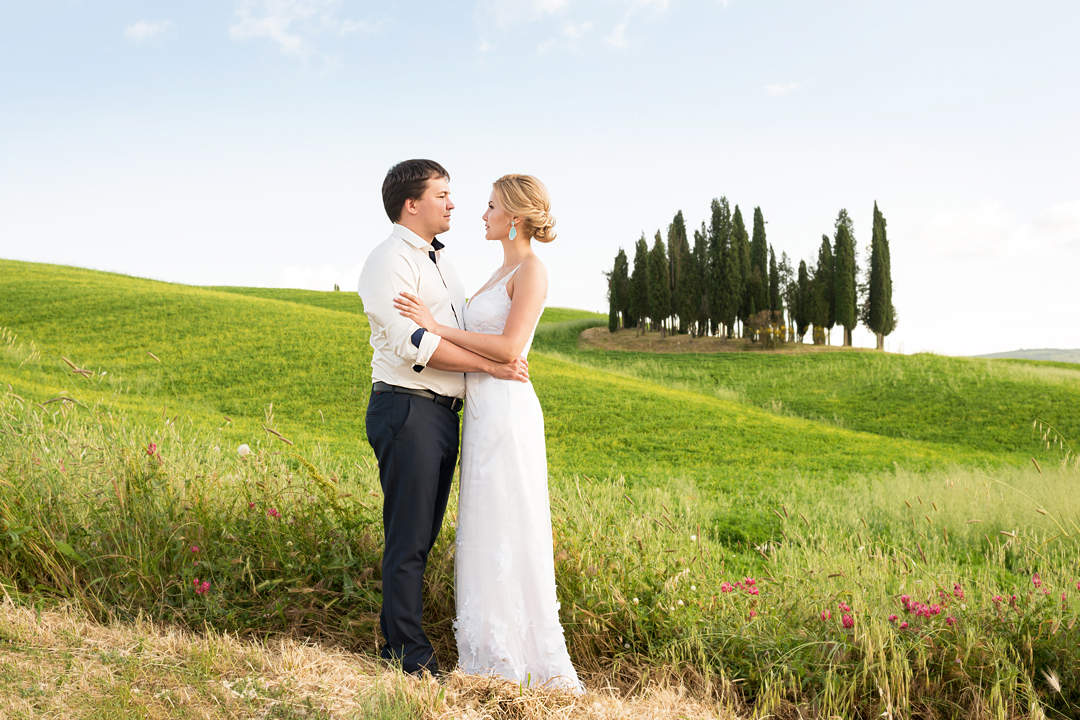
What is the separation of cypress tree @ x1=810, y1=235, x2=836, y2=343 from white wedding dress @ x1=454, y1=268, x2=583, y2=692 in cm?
3713

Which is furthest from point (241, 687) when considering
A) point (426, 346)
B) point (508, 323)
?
point (508, 323)

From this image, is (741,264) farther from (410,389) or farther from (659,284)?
(410,389)

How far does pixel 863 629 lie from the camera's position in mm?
3754

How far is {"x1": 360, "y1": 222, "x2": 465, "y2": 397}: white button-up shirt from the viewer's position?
3.65m

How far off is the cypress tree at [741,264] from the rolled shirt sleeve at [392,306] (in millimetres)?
36984

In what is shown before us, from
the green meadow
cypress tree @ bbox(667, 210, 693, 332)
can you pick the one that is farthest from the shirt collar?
cypress tree @ bbox(667, 210, 693, 332)

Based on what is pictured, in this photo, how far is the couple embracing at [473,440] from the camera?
374cm

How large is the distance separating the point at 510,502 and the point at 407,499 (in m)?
0.54

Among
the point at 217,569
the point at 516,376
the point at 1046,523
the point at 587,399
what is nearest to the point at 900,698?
A: the point at 516,376

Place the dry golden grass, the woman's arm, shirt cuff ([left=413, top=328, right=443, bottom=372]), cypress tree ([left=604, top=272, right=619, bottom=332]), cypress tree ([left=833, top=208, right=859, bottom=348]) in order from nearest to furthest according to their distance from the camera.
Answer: the dry golden grass, shirt cuff ([left=413, top=328, right=443, bottom=372]), the woman's arm, cypress tree ([left=833, top=208, right=859, bottom=348]), cypress tree ([left=604, top=272, right=619, bottom=332])

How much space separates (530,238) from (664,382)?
2606cm

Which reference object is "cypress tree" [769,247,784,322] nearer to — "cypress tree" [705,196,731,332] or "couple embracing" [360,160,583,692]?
"cypress tree" [705,196,731,332]

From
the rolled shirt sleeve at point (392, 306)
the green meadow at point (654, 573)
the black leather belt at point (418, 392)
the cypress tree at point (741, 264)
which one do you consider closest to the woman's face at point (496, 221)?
the rolled shirt sleeve at point (392, 306)

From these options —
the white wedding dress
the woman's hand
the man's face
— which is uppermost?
the man's face
